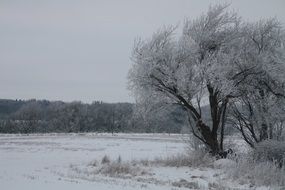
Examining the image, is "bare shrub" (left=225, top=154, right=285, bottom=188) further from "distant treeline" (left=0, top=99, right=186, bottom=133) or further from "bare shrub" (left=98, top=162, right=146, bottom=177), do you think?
"distant treeline" (left=0, top=99, right=186, bottom=133)

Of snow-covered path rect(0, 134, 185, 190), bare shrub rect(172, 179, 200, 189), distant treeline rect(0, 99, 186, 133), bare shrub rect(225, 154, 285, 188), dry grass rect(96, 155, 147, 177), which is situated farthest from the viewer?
distant treeline rect(0, 99, 186, 133)

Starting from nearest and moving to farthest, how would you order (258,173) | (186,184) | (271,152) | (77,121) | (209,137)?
1. (186,184)
2. (258,173)
3. (271,152)
4. (209,137)
5. (77,121)

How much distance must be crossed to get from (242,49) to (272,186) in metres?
10.5

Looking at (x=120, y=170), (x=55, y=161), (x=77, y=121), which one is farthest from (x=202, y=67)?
(x=77, y=121)

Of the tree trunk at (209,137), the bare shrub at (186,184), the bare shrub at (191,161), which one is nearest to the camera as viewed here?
the bare shrub at (186,184)

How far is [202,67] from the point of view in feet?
73.0

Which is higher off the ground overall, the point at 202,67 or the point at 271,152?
the point at 202,67

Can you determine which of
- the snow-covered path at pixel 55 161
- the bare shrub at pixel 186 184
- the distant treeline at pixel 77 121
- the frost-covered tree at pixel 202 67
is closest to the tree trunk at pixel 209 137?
the frost-covered tree at pixel 202 67

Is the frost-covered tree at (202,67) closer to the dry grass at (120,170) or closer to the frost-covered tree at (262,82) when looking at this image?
the frost-covered tree at (262,82)

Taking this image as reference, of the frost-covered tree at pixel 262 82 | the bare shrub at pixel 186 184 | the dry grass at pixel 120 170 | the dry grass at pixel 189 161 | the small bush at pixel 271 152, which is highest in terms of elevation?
the frost-covered tree at pixel 262 82

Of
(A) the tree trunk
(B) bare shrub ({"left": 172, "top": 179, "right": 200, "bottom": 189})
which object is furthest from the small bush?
(B) bare shrub ({"left": 172, "top": 179, "right": 200, "bottom": 189})

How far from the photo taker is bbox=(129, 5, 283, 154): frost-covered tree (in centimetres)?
2230

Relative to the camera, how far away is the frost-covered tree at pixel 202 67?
2230cm

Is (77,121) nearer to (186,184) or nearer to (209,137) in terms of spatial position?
(209,137)
